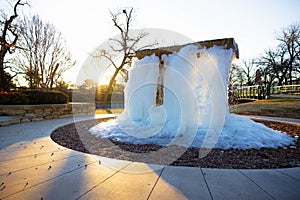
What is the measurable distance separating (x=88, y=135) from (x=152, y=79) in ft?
9.13

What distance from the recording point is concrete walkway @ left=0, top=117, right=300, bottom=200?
174 centimetres

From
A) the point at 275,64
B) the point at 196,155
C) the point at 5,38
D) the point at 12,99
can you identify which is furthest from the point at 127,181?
the point at 275,64

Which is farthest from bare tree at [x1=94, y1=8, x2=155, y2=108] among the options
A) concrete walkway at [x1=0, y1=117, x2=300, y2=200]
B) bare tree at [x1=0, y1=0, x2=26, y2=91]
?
concrete walkway at [x1=0, y1=117, x2=300, y2=200]

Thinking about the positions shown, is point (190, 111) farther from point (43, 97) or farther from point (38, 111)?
point (43, 97)

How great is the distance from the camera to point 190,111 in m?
4.98

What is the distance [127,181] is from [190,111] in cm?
341

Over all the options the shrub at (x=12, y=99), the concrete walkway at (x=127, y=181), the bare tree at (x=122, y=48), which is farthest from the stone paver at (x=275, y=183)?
the bare tree at (x=122, y=48)

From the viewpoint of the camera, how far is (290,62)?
90.0ft

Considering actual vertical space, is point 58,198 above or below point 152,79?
below

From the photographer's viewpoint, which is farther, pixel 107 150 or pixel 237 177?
pixel 107 150

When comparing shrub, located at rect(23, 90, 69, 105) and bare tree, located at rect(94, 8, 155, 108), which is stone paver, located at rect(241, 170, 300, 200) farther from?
bare tree, located at rect(94, 8, 155, 108)

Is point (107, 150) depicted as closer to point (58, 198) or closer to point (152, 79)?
point (58, 198)

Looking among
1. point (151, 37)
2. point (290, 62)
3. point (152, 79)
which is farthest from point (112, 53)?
point (290, 62)

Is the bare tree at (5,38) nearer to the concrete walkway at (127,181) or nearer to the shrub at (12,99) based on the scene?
the shrub at (12,99)
